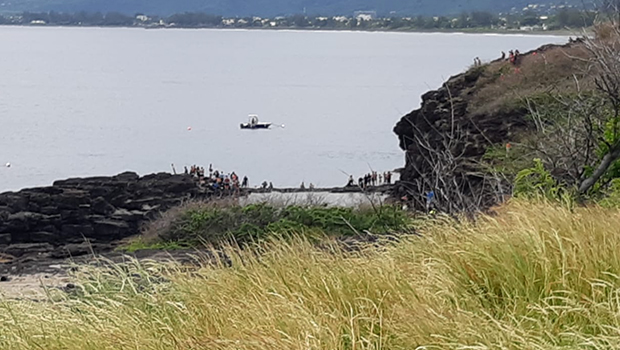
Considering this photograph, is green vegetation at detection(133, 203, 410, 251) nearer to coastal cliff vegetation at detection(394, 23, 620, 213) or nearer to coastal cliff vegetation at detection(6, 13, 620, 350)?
coastal cliff vegetation at detection(394, 23, 620, 213)

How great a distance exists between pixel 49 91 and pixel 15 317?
132411mm

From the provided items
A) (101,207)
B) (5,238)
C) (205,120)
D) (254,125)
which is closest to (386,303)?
(5,238)

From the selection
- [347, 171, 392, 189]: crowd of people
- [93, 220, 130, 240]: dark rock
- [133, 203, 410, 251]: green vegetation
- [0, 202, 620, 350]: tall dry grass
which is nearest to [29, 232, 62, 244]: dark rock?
[93, 220, 130, 240]: dark rock

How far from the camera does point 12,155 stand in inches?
2731

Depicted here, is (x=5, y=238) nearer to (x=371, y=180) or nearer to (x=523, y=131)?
(x=523, y=131)

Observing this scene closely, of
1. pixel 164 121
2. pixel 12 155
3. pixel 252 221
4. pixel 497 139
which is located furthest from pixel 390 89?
pixel 252 221

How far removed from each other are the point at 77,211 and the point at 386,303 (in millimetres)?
28423

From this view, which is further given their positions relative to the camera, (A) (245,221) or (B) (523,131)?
(B) (523,131)

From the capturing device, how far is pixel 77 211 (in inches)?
1286

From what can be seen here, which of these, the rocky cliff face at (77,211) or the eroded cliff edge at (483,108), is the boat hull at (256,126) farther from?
the rocky cliff face at (77,211)

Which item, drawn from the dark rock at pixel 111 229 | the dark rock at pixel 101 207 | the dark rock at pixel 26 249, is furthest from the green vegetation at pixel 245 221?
the dark rock at pixel 101 207

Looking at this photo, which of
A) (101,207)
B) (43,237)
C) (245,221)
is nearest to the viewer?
(245,221)

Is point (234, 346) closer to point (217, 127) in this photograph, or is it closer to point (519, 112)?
point (519, 112)

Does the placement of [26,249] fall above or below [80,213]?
above
